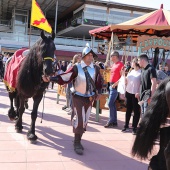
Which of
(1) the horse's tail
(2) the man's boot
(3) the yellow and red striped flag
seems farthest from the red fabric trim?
(1) the horse's tail

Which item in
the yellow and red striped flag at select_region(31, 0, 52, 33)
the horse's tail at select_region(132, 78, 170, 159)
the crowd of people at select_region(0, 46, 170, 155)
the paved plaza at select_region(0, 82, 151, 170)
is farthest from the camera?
the yellow and red striped flag at select_region(31, 0, 52, 33)

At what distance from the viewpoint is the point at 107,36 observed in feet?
34.9

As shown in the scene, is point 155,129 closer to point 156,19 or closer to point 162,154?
point 162,154

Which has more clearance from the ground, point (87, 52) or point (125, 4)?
point (125, 4)

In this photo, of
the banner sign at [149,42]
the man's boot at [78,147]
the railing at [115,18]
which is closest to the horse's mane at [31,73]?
the man's boot at [78,147]

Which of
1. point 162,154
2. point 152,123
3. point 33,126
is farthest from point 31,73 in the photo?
point 162,154

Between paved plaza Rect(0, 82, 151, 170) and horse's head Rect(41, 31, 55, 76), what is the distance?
1297 millimetres

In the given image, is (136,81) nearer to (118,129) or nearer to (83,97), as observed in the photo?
(118,129)

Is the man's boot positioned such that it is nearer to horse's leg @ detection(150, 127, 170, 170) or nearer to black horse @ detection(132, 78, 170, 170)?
black horse @ detection(132, 78, 170, 170)

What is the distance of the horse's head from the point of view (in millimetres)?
3887

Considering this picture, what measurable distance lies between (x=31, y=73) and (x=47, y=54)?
56cm

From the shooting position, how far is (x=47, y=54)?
4.02 metres

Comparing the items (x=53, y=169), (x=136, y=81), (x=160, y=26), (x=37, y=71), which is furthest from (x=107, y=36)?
(x=53, y=169)

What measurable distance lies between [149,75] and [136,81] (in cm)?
51
